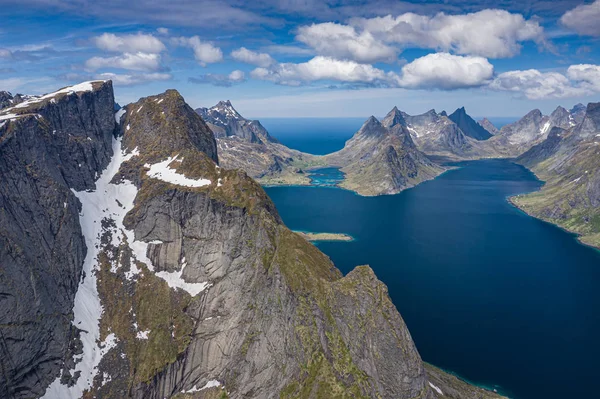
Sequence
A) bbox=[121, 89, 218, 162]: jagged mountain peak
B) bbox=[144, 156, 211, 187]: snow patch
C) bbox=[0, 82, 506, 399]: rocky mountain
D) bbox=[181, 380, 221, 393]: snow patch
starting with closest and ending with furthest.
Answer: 1. bbox=[0, 82, 506, 399]: rocky mountain
2. bbox=[181, 380, 221, 393]: snow patch
3. bbox=[144, 156, 211, 187]: snow patch
4. bbox=[121, 89, 218, 162]: jagged mountain peak

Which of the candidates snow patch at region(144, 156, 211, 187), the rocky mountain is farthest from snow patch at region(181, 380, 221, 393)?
snow patch at region(144, 156, 211, 187)

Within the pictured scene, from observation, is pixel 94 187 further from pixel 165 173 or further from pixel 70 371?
pixel 70 371

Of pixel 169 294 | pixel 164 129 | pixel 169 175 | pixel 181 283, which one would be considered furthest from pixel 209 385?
pixel 164 129

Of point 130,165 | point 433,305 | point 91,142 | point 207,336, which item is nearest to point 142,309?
point 207,336

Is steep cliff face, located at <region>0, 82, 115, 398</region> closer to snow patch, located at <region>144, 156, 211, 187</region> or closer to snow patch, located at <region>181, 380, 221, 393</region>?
snow patch, located at <region>144, 156, 211, 187</region>

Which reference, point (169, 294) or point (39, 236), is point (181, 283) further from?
point (39, 236)
